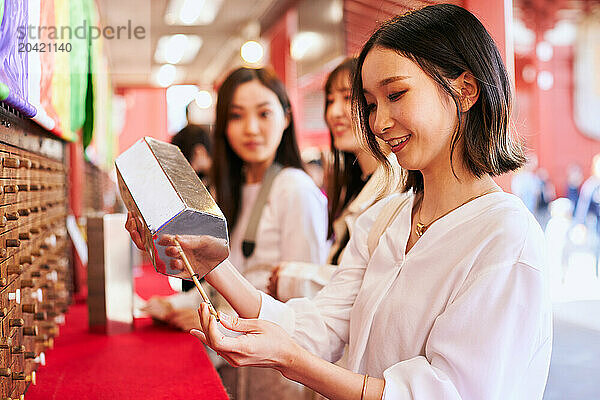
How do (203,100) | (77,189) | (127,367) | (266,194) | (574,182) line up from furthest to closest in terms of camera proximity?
1. (574,182)
2. (203,100)
3. (77,189)
4. (266,194)
5. (127,367)

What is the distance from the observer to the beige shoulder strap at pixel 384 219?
1334 millimetres

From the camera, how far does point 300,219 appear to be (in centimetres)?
211

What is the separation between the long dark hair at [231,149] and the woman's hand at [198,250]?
1258mm

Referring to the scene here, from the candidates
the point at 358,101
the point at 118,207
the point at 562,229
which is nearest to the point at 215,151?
the point at 358,101

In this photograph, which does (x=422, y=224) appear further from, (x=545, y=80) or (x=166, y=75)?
(x=545, y=80)

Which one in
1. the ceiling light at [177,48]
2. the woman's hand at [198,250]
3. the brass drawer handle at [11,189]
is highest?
the ceiling light at [177,48]

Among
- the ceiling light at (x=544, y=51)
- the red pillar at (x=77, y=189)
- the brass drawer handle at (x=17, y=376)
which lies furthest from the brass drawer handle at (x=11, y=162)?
the ceiling light at (x=544, y=51)

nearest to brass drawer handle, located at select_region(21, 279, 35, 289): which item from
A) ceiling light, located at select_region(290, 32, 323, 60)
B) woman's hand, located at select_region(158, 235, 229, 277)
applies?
woman's hand, located at select_region(158, 235, 229, 277)

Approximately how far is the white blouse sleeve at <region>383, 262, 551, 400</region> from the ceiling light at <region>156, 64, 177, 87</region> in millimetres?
10625

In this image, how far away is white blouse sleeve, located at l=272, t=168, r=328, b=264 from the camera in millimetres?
2111

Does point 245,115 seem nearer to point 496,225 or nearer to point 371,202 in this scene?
point 371,202

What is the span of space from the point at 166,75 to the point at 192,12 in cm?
453

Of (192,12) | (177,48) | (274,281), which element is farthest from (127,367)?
(177,48)

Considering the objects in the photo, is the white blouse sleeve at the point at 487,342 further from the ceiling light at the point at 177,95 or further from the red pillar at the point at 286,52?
the ceiling light at the point at 177,95
